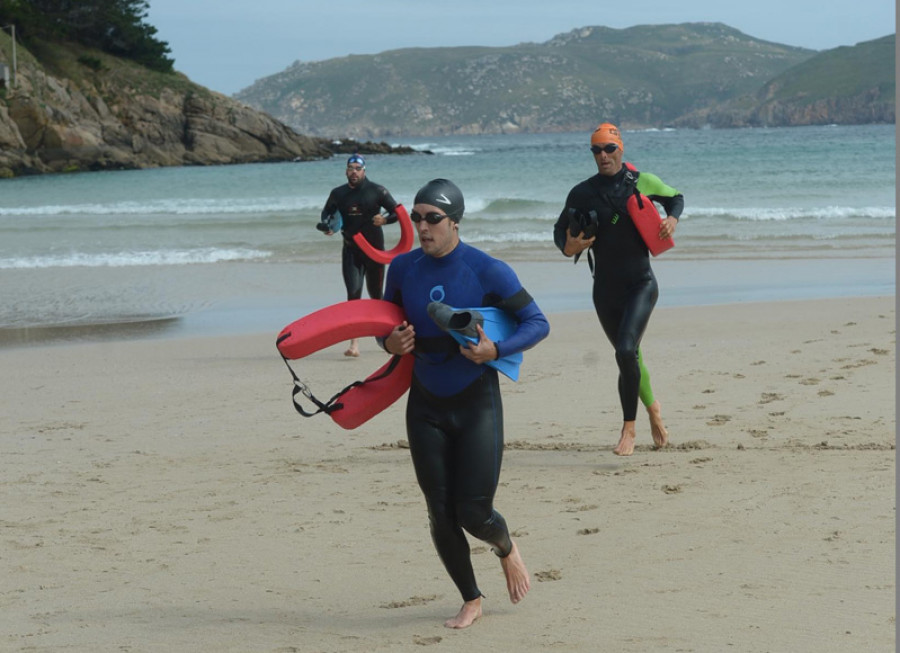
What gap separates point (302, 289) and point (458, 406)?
471 inches

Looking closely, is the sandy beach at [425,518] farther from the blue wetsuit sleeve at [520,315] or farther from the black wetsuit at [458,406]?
the blue wetsuit sleeve at [520,315]

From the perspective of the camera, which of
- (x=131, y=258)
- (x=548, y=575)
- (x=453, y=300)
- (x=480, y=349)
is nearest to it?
(x=480, y=349)

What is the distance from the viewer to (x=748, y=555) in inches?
196

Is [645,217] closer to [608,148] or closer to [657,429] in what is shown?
[608,148]

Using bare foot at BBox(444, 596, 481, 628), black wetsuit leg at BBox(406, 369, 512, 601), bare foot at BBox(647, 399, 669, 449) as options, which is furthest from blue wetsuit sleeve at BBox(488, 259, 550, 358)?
bare foot at BBox(647, 399, 669, 449)

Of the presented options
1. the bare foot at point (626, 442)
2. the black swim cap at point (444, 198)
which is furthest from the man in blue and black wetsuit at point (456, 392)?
the bare foot at point (626, 442)

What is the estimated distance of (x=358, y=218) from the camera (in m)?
11.3

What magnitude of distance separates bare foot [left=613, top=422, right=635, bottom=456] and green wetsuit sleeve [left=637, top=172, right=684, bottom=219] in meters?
1.34

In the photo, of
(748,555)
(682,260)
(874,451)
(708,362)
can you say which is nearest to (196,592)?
(748,555)

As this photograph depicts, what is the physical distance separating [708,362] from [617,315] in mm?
3214

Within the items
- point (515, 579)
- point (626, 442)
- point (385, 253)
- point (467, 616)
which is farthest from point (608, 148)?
point (385, 253)

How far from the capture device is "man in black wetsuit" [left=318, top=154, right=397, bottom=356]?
11.2m

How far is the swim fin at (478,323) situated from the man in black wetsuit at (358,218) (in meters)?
6.86

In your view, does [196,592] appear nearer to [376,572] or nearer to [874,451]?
[376,572]
